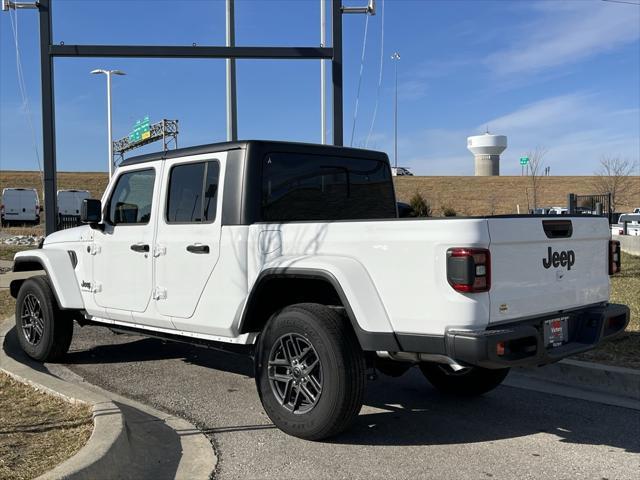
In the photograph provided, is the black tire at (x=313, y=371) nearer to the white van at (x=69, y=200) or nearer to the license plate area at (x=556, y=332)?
the license plate area at (x=556, y=332)

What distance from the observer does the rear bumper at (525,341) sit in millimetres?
3477

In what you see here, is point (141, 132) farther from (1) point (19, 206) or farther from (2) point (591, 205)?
(2) point (591, 205)

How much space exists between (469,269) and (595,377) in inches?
113

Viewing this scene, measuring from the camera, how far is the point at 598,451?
4.16 meters

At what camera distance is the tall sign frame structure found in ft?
31.8

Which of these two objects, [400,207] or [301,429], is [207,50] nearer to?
[400,207]

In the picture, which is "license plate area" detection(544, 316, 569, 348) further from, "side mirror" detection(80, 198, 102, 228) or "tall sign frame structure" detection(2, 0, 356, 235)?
"tall sign frame structure" detection(2, 0, 356, 235)

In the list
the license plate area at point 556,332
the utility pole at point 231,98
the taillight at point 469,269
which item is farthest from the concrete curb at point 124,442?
the utility pole at point 231,98

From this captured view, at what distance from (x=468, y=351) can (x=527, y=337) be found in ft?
1.46

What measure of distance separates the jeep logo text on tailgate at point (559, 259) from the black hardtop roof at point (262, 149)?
2.08 m

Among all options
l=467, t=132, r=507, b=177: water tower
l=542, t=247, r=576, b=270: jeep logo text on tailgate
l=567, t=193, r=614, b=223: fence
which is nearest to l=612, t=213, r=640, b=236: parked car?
l=567, t=193, r=614, b=223: fence

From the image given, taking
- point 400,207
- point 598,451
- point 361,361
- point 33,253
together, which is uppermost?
point 400,207

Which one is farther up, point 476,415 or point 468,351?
point 468,351

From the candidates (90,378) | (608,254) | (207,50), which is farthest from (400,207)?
(207,50)
